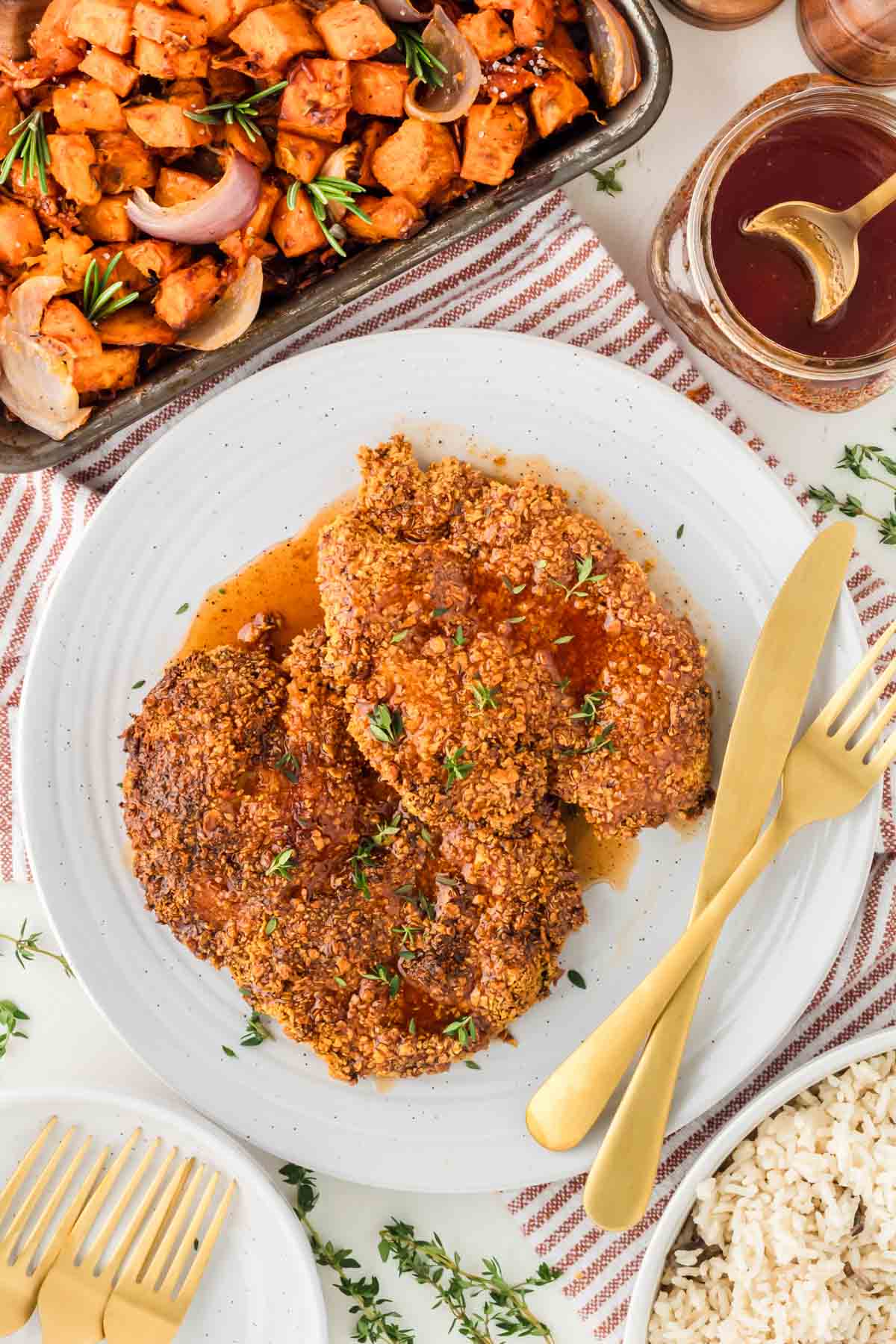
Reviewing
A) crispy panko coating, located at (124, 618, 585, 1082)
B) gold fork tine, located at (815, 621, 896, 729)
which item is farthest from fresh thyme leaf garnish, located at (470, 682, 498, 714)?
gold fork tine, located at (815, 621, 896, 729)

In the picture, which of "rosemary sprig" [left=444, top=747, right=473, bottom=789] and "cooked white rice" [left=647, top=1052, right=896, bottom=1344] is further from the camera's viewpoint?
"cooked white rice" [left=647, top=1052, right=896, bottom=1344]

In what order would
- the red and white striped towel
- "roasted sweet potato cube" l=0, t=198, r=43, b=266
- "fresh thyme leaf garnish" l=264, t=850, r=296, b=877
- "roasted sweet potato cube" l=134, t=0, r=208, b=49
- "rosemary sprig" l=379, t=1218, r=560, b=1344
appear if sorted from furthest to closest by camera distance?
"rosemary sprig" l=379, t=1218, r=560, b=1344 → the red and white striped towel → "fresh thyme leaf garnish" l=264, t=850, r=296, b=877 → "roasted sweet potato cube" l=0, t=198, r=43, b=266 → "roasted sweet potato cube" l=134, t=0, r=208, b=49

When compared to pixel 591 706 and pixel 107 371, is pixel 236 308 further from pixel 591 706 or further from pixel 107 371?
pixel 591 706

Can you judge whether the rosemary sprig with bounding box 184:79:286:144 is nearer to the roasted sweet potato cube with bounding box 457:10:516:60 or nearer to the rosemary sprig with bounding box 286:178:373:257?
the rosemary sprig with bounding box 286:178:373:257

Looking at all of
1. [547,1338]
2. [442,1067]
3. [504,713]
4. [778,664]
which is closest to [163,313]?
[504,713]

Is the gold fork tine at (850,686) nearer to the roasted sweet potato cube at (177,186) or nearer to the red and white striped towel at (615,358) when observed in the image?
the red and white striped towel at (615,358)

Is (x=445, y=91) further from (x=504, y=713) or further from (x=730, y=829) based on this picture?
(x=730, y=829)

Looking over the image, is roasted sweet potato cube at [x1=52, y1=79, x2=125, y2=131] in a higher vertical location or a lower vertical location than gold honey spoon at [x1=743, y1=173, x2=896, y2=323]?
lower
